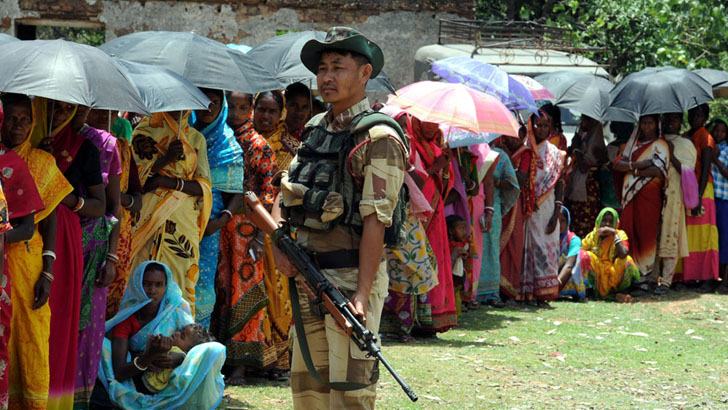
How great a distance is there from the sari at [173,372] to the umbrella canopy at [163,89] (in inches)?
40.0

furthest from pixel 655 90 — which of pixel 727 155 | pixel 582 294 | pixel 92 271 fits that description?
pixel 92 271

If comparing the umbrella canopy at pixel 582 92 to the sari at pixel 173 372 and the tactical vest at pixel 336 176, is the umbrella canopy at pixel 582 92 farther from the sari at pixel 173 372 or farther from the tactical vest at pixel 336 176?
the tactical vest at pixel 336 176

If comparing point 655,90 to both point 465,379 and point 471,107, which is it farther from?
point 465,379

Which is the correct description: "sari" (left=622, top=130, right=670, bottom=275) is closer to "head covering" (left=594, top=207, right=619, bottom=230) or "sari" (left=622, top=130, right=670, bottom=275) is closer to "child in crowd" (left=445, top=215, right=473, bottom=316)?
"head covering" (left=594, top=207, right=619, bottom=230)

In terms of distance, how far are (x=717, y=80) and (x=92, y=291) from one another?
9881mm

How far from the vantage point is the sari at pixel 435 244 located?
8.87 m

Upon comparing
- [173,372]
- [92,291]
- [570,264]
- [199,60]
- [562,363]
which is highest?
[199,60]

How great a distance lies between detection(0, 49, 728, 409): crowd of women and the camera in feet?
16.5

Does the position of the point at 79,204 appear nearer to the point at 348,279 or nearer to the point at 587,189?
the point at 348,279

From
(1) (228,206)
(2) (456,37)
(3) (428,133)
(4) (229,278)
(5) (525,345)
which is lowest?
(5) (525,345)

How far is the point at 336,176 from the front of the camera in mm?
4172

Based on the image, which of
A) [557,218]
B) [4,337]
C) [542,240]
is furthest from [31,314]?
[557,218]

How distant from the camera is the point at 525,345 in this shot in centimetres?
869

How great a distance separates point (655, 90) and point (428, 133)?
4084 mm
